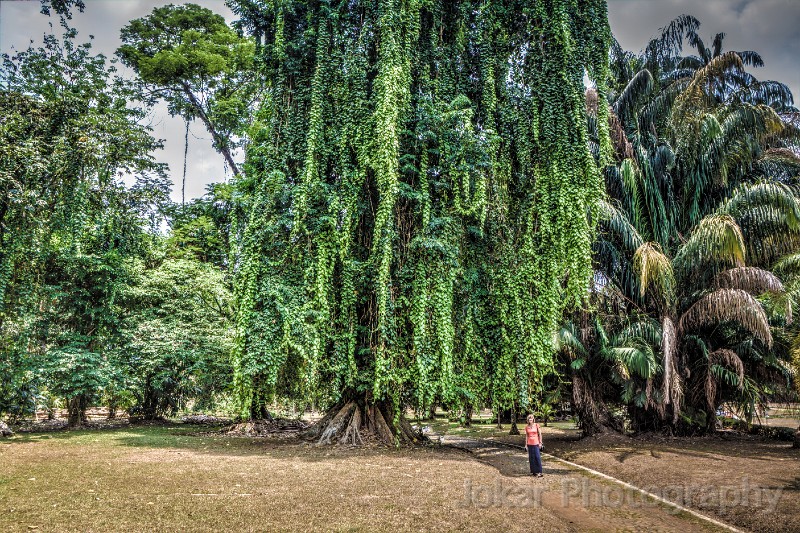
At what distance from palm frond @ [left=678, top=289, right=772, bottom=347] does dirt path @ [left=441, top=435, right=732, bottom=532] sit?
259 inches

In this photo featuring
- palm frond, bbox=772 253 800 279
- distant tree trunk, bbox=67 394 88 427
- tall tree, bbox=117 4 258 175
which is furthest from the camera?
tall tree, bbox=117 4 258 175

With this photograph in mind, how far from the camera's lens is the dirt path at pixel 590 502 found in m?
6.40

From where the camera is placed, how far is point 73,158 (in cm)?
1455

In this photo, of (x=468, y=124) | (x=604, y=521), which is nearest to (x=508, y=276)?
(x=468, y=124)

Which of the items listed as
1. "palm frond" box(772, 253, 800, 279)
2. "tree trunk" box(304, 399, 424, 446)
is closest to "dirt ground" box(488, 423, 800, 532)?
"tree trunk" box(304, 399, 424, 446)

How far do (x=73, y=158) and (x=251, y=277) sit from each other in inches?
290

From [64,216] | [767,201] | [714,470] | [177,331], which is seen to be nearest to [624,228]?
[767,201]

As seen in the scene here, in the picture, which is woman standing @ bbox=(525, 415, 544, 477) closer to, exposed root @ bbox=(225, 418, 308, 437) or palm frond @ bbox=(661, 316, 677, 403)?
palm frond @ bbox=(661, 316, 677, 403)

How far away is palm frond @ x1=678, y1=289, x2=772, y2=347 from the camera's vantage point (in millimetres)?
12945

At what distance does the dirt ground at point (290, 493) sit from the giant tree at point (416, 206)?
174 cm

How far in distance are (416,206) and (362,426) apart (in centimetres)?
613

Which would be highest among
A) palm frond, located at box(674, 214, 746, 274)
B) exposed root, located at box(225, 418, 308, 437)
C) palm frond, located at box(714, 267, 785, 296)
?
palm frond, located at box(674, 214, 746, 274)

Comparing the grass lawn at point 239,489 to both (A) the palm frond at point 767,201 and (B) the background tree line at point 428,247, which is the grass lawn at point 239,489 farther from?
(A) the palm frond at point 767,201

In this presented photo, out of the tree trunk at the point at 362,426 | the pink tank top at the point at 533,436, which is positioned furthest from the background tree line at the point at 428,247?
the pink tank top at the point at 533,436
